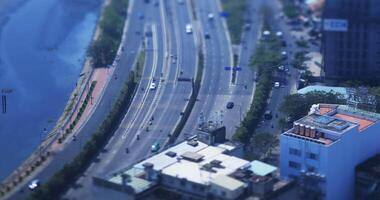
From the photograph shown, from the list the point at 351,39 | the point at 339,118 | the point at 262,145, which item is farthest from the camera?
the point at 351,39

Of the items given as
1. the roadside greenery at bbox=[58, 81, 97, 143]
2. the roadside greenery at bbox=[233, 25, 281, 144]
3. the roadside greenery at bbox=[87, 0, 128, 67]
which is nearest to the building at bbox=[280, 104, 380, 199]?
the roadside greenery at bbox=[233, 25, 281, 144]

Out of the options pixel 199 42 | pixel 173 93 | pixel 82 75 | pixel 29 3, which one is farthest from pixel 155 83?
pixel 29 3

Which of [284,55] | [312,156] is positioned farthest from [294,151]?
[284,55]

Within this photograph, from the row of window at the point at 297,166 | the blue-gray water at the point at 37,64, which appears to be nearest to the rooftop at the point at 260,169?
the row of window at the point at 297,166

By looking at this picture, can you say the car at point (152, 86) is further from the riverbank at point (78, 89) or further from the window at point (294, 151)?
the window at point (294, 151)

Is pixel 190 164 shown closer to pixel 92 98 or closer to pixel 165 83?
pixel 92 98

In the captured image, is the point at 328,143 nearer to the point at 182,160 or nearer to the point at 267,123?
the point at 182,160
